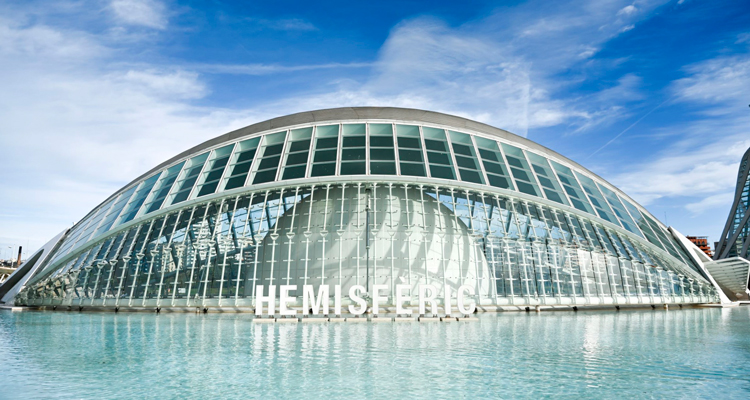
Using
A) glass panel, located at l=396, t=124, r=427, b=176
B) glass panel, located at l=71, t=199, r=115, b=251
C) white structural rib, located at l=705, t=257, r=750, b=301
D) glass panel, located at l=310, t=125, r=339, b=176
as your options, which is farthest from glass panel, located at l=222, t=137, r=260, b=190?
white structural rib, located at l=705, t=257, r=750, b=301

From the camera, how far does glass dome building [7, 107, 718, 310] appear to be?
2680 centimetres

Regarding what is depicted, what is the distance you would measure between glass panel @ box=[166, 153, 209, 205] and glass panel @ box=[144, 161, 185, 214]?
20.2 inches

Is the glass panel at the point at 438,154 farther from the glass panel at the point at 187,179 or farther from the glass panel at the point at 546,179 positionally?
the glass panel at the point at 187,179

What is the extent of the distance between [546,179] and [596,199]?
12.7 ft

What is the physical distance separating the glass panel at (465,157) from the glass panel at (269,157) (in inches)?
404

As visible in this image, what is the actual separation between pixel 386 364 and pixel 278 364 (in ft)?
6.76

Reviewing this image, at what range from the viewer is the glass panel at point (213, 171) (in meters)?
29.0

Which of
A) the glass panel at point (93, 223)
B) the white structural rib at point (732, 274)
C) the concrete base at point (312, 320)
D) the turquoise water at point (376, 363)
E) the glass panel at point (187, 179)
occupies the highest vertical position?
the glass panel at point (187, 179)

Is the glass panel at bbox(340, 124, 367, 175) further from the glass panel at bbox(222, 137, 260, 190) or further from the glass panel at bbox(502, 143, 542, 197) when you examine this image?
the glass panel at bbox(502, 143, 542, 197)

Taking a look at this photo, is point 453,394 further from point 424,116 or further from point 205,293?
point 424,116

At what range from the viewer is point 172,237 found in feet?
91.6

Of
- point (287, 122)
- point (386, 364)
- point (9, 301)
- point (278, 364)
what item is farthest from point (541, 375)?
point (9, 301)

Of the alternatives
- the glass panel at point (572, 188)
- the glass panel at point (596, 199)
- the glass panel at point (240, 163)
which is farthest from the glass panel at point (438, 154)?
the glass panel at point (240, 163)

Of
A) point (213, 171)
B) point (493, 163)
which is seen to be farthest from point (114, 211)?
point (493, 163)
